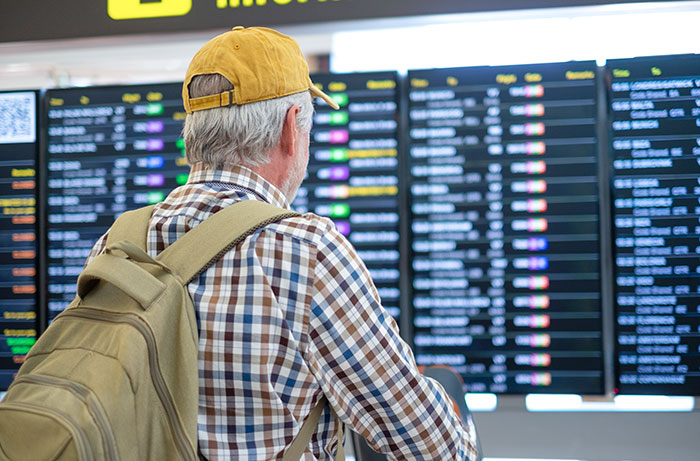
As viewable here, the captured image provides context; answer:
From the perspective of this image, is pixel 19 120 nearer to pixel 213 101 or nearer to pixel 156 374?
pixel 213 101

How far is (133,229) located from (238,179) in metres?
0.18

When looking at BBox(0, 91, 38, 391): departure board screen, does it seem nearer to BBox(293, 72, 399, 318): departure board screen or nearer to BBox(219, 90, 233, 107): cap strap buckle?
BBox(293, 72, 399, 318): departure board screen

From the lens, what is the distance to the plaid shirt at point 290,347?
86 centimetres

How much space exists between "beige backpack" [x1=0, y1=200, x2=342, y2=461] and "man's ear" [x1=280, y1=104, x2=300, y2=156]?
0.53ft

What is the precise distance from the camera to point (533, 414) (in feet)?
7.24

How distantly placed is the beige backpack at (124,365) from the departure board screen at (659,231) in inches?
60.8

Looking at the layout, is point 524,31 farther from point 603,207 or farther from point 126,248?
point 126,248

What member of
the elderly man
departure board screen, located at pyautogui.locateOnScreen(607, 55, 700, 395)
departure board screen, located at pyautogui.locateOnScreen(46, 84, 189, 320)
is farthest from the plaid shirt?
departure board screen, located at pyautogui.locateOnScreen(46, 84, 189, 320)

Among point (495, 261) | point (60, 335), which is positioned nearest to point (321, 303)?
point (60, 335)

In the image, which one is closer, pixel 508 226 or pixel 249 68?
pixel 249 68

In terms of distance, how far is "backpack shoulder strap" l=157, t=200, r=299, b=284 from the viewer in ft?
2.79

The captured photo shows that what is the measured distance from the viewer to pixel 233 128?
966 millimetres

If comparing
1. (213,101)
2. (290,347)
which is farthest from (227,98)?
(290,347)

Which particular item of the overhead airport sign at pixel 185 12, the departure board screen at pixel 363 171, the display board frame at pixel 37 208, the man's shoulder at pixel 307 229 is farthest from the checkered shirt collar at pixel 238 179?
the display board frame at pixel 37 208
